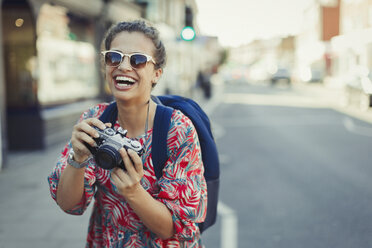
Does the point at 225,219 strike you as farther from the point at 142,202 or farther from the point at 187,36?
the point at 187,36

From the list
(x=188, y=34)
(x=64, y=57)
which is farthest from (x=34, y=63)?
(x=188, y=34)

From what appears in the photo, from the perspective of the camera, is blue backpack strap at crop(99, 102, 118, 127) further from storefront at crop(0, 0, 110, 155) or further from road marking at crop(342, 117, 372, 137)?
road marking at crop(342, 117, 372, 137)

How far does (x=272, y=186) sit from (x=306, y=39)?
215ft

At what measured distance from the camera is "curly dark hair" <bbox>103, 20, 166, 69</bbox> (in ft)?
6.20

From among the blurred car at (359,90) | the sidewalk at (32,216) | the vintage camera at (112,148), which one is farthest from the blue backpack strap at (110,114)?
the blurred car at (359,90)

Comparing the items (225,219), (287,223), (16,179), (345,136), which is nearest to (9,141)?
(16,179)

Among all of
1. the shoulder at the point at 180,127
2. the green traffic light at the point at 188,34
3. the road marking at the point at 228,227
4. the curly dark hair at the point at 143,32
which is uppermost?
the green traffic light at the point at 188,34

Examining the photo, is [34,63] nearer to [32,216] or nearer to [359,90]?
[32,216]

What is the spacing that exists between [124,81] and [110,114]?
7.9 inches

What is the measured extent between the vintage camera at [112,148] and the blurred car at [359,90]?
1721cm

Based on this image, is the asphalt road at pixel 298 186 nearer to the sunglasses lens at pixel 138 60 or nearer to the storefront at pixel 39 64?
the sunglasses lens at pixel 138 60

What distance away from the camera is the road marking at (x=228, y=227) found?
4.51 metres

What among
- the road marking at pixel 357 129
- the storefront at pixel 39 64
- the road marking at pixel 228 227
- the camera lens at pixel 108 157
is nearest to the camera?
the camera lens at pixel 108 157

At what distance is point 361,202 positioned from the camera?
5.73m
